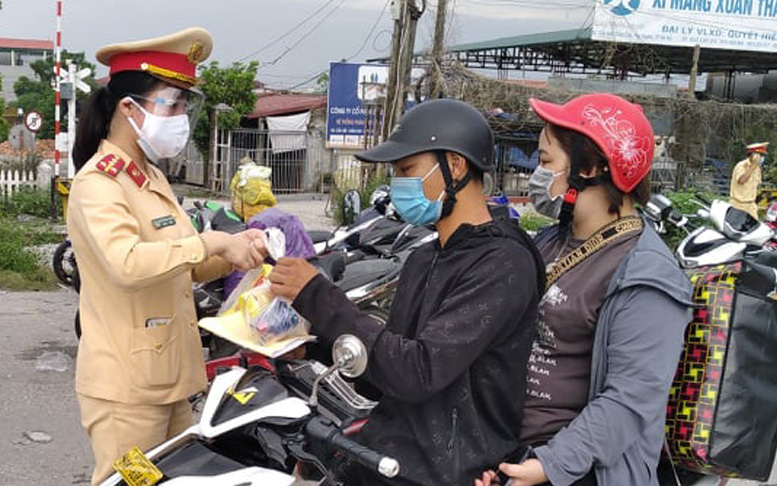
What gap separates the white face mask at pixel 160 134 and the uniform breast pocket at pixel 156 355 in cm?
50

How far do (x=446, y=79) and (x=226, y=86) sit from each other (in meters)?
9.51

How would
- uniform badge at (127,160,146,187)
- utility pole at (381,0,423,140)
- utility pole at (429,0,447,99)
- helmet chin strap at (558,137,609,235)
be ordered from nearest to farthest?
helmet chin strap at (558,137,609,235) < uniform badge at (127,160,146,187) < utility pole at (381,0,423,140) < utility pole at (429,0,447,99)

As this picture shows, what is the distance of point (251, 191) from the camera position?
5.03m

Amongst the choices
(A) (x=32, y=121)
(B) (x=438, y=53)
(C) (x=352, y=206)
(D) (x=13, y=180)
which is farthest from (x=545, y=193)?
(A) (x=32, y=121)

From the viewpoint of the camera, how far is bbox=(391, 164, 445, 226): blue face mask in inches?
69.2

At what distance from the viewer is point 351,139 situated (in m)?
16.0

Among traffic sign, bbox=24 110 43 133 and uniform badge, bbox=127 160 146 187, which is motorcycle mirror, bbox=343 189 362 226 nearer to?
uniform badge, bbox=127 160 146 187

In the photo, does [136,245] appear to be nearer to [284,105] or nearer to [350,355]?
[350,355]

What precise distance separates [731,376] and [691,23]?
19053 mm

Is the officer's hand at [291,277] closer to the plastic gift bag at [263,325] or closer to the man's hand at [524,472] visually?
the plastic gift bag at [263,325]

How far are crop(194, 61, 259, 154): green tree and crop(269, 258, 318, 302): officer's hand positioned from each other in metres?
18.0

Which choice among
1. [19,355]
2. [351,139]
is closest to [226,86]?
[351,139]

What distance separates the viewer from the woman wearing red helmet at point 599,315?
5.58 ft

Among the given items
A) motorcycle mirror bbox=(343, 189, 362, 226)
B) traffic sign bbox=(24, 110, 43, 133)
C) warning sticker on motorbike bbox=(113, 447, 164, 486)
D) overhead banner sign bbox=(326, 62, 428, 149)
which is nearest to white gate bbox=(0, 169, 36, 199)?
traffic sign bbox=(24, 110, 43, 133)
